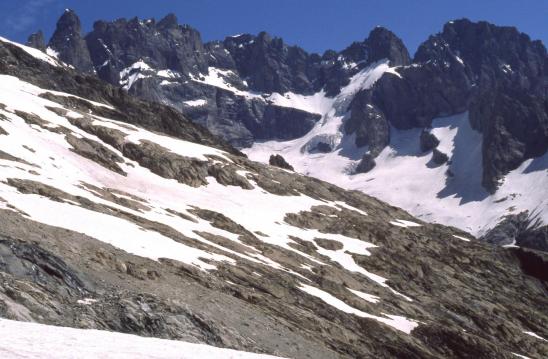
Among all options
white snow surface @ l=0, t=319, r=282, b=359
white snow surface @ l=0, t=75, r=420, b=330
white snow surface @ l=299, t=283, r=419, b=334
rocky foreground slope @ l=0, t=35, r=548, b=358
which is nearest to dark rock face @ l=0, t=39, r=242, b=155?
rocky foreground slope @ l=0, t=35, r=548, b=358

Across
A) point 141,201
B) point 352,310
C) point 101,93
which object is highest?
point 101,93

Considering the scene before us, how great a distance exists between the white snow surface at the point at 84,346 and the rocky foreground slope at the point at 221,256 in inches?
189

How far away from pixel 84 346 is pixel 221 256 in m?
35.4

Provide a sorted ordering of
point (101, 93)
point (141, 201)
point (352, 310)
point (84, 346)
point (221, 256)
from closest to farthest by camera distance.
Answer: point (84, 346) → point (221, 256) → point (352, 310) → point (141, 201) → point (101, 93)

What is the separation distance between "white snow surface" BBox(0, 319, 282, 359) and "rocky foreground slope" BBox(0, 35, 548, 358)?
4801 mm

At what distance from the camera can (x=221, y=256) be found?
55.8 meters

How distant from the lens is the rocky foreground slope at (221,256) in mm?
33500

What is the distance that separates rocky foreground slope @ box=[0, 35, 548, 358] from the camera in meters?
33.5

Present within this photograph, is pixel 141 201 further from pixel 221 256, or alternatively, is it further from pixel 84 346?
pixel 84 346

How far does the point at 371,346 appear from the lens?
4875cm

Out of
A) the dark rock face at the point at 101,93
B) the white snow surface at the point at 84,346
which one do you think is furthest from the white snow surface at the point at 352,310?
the dark rock face at the point at 101,93

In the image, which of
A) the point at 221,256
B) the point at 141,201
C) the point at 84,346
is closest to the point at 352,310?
the point at 221,256

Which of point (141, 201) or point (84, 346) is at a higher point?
point (141, 201)

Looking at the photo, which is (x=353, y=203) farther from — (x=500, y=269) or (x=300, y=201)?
(x=500, y=269)
